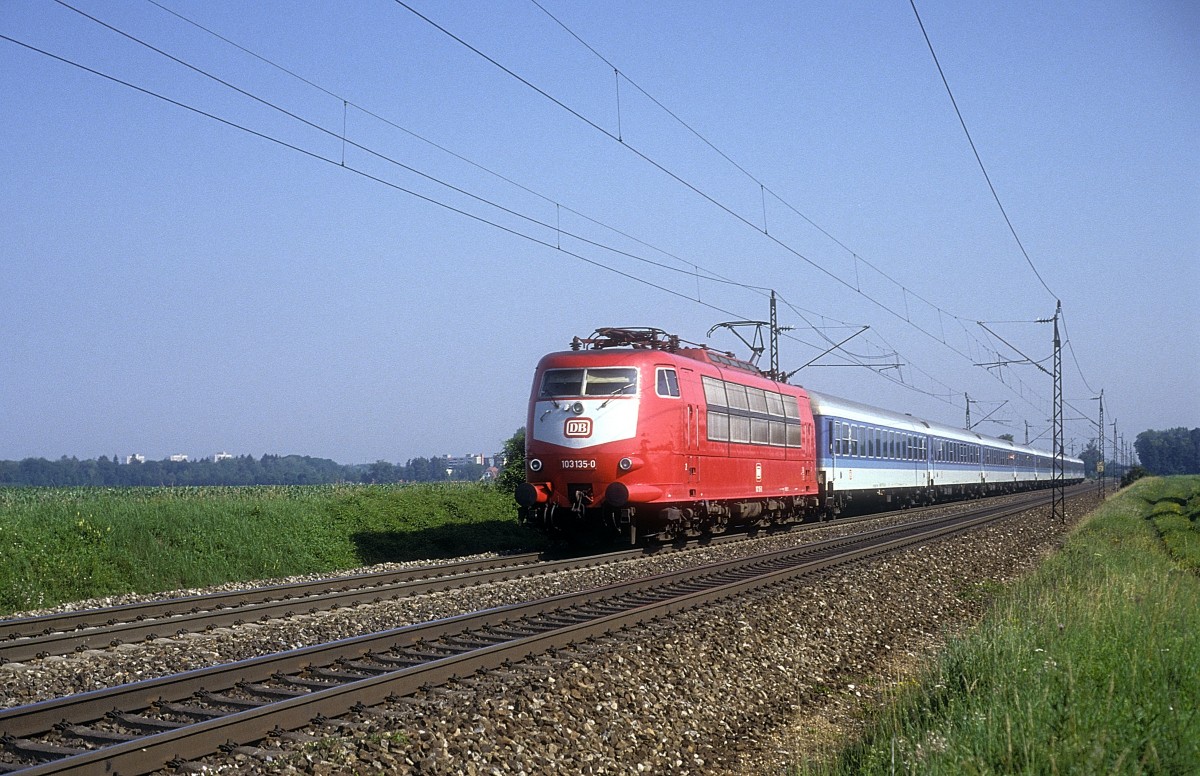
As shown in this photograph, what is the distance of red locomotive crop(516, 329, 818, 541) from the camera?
19.0 metres

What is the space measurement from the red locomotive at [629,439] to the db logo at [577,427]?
2 centimetres

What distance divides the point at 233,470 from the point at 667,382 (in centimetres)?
10747

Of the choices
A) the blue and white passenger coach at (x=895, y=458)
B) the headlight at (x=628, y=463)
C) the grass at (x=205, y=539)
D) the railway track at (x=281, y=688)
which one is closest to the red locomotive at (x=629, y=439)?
the headlight at (x=628, y=463)

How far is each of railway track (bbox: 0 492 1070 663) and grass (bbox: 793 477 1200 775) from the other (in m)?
7.14

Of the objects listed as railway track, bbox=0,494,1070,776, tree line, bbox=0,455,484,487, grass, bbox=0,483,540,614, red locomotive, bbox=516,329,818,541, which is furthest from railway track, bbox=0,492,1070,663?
tree line, bbox=0,455,484,487

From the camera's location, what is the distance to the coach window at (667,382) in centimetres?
1938

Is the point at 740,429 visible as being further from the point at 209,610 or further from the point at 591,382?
the point at 209,610

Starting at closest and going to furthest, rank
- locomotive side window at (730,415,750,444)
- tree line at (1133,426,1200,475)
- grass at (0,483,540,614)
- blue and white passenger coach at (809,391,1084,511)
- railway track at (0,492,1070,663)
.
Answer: railway track at (0,492,1070,663), grass at (0,483,540,614), locomotive side window at (730,415,750,444), blue and white passenger coach at (809,391,1084,511), tree line at (1133,426,1200,475)

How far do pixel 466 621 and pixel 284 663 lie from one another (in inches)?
101

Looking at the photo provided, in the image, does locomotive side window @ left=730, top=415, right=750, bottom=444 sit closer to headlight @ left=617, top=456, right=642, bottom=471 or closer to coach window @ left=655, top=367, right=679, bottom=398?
coach window @ left=655, top=367, right=679, bottom=398

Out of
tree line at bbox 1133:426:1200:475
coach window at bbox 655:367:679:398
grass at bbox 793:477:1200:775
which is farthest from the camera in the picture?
tree line at bbox 1133:426:1200:475

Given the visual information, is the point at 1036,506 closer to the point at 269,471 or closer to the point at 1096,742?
the point at 1096,742

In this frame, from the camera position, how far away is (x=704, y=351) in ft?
73.7

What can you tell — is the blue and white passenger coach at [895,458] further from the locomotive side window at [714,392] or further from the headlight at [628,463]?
the headlight at [628,463]
